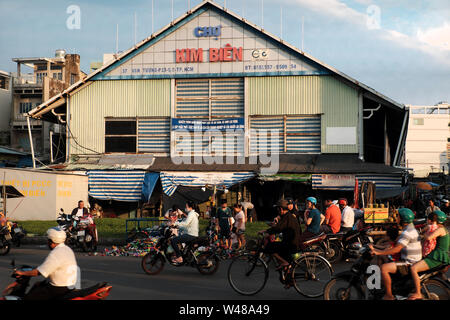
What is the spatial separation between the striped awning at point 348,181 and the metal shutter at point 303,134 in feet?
6.74

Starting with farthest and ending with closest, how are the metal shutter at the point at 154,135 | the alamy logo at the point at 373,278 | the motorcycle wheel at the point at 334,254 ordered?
1. the metal shutter at the point at 154,135
2. the motorcycle wheel at the point at 334,254
3. the alamy logo at the point at 373,278

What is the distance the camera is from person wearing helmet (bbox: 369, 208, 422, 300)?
8.02 meters

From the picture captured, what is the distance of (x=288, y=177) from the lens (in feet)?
87.3

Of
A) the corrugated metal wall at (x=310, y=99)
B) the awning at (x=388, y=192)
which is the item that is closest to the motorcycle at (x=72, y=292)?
the awning at (x=388, y=192)

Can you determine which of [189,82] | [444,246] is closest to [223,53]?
[189,82]

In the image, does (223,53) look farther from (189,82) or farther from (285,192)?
(285,192)

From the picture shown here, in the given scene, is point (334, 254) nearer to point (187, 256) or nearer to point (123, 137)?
point (187, 256)

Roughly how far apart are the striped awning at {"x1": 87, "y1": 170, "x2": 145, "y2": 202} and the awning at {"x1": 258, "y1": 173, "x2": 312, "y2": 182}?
6.28m

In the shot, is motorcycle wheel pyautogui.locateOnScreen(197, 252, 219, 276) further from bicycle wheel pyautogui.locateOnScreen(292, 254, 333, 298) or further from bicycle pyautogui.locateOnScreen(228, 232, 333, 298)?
bicycle wheel pyautogui.locateOnScreen(292, 254, 333, 298)

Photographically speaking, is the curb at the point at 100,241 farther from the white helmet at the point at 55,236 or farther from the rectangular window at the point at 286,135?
the white helmet at the point at 55,236

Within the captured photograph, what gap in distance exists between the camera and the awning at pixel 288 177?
26.5 metres

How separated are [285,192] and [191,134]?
19.0 ft

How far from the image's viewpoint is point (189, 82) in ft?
95.7

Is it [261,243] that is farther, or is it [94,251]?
[94,251]
